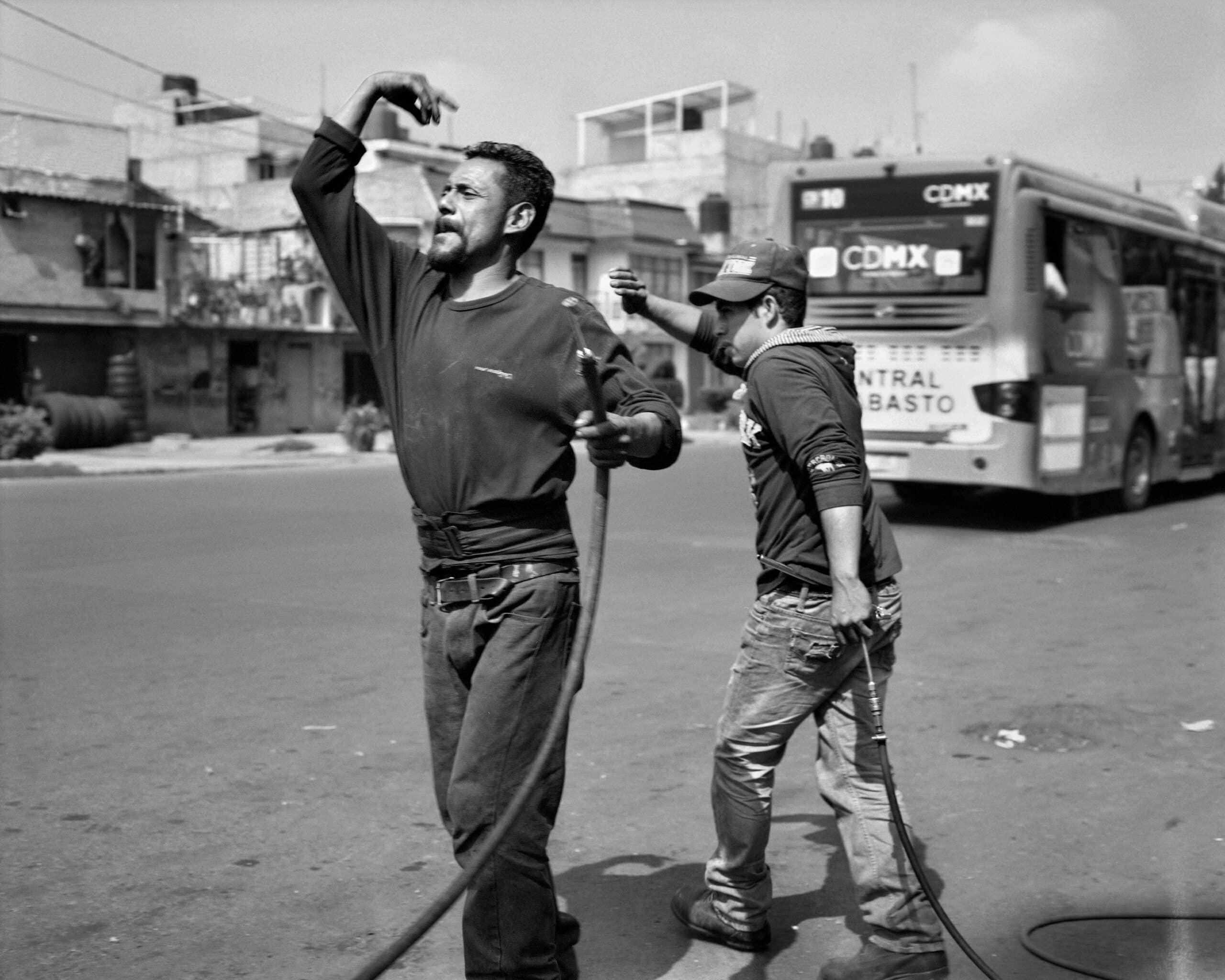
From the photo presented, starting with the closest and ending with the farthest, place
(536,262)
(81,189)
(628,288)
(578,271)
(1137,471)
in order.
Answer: (628,288), (1137,471), (81,189), (536,262), (578,271)

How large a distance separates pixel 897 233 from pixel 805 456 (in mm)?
10986

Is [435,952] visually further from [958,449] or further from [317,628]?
[958,449]

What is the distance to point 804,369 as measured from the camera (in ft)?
12.0

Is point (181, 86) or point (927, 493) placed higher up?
point (181, 86)

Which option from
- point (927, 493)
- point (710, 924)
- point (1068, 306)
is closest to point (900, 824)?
point (710, 924)

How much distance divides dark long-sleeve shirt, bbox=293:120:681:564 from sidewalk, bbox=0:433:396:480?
59.5 feet

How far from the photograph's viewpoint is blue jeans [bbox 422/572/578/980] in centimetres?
311

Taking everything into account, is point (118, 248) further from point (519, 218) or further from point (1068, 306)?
point (519, 218)

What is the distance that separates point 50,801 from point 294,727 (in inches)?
49.0

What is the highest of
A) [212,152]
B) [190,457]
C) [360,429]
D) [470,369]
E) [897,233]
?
[212,152]

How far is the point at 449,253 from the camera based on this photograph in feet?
10.5

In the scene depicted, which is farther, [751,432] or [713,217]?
[713,217]

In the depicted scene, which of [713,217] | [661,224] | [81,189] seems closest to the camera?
[81,189]

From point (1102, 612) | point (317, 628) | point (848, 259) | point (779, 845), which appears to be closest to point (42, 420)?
point (848, 259)
